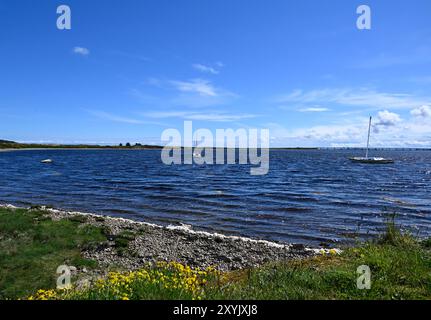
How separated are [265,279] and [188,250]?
736 cm

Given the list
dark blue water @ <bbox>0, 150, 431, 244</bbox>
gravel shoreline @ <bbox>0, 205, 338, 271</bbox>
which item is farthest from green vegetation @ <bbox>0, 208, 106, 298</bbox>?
dark blue water @ <bbox>0, 150, 431, 244</bbox>

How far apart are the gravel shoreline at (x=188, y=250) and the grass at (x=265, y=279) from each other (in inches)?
74.7

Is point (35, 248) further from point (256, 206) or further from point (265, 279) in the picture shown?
point (256, 206)

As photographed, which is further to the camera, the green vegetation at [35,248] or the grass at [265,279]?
the green vegetation at [35,248]

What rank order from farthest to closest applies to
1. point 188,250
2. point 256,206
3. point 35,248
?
1. point 256,206
2. point 188,250
3. point 35,248

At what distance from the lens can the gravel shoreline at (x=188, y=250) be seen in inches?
498

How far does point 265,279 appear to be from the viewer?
7105mm

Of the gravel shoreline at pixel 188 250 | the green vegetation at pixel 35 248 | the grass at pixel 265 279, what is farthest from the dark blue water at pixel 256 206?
the grass at pixel 265 279

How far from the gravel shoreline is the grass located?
190cm

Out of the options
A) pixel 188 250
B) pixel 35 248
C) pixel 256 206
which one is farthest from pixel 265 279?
pixel 256 206

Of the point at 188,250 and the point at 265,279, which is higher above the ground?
the point at 265,279

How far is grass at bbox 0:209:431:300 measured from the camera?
19.5 ft

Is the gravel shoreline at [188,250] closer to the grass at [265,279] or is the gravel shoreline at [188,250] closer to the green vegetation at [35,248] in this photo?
the green vegetation at [35,248]
